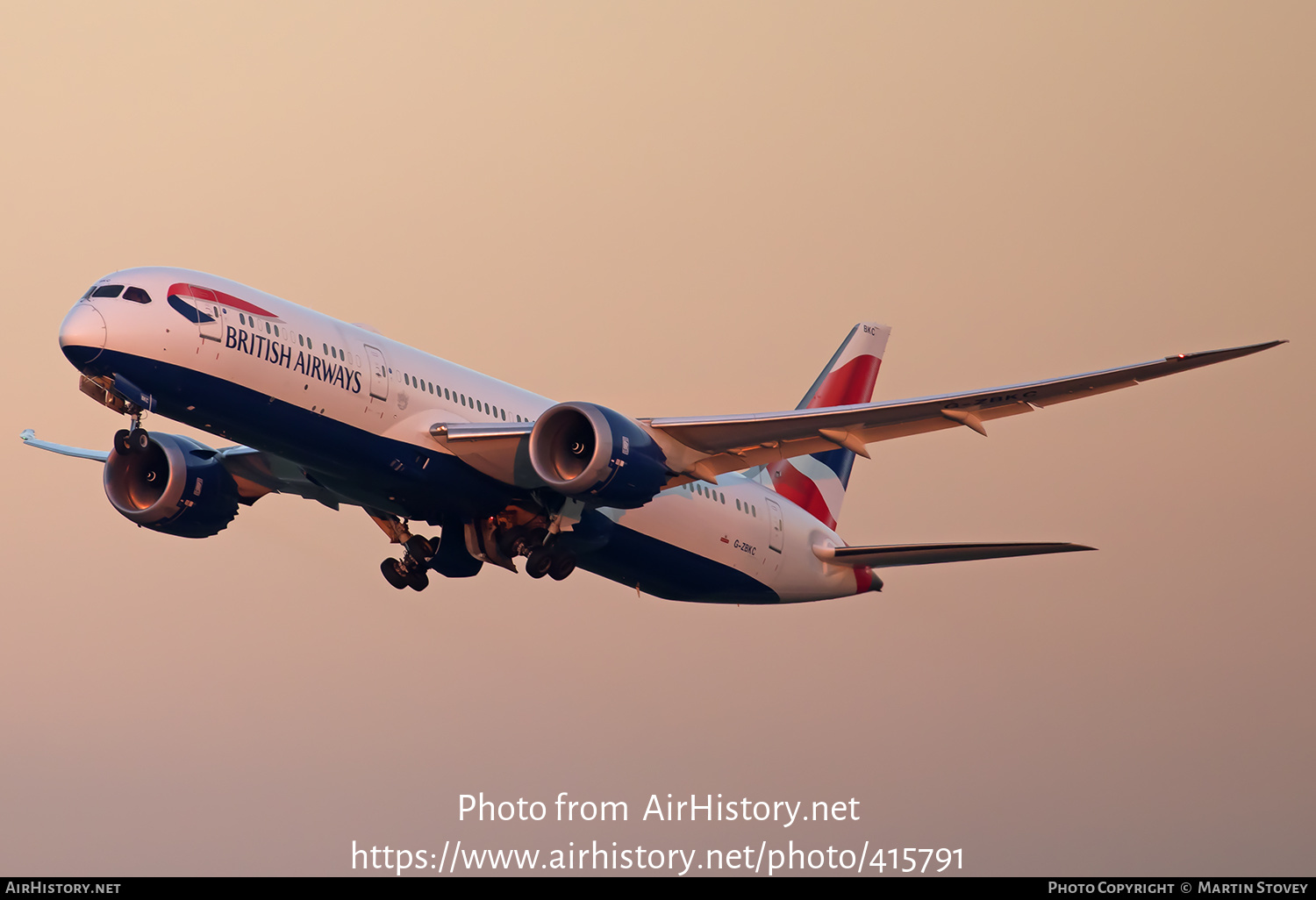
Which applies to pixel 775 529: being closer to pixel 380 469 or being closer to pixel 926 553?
pixel 926 553

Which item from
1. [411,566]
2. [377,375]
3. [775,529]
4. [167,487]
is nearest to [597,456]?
[377,375]

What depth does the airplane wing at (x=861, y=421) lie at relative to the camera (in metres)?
28.5

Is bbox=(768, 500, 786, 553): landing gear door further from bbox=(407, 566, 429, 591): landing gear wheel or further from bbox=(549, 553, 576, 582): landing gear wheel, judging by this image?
bbox=(407, 566, 429, 591): landing gear wheel

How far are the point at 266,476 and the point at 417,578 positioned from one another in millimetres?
4556

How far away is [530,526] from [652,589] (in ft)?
15.5

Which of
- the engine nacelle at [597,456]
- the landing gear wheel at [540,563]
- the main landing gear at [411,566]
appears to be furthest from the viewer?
the main landing gear at [411,566]

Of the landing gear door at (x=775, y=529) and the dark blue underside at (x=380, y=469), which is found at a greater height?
the landing gear door at (x=775, y=529)

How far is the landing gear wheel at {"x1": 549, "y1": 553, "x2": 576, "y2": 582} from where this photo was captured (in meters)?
34.6

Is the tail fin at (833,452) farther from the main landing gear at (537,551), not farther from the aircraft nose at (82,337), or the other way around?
the aircraft nose at (82,337)

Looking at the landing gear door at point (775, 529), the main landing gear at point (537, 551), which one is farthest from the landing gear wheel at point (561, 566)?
the landing gear door at point (775, 529)

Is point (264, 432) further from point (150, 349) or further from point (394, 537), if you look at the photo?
point (394, 537)

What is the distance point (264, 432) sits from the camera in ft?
100

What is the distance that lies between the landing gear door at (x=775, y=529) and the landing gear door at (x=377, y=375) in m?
12.3

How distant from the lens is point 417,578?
1471 inches
